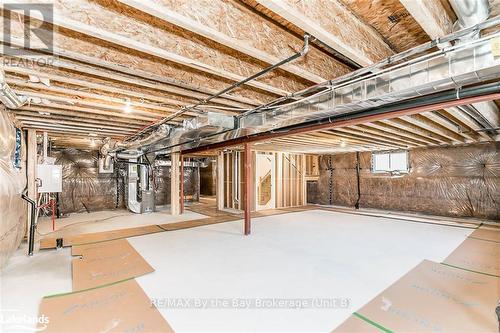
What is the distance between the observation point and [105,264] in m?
2.91

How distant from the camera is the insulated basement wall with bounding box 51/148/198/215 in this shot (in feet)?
23.0

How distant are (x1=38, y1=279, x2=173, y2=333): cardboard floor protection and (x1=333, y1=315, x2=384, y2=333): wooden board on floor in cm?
125

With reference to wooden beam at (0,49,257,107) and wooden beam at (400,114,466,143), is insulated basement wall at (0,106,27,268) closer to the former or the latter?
wooden beam at (0,49,257,107)

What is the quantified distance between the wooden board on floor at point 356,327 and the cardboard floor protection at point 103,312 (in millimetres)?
1249

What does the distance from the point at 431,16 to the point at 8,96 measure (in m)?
3.65

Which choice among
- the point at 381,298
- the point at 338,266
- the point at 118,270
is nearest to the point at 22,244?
the point at 118,270

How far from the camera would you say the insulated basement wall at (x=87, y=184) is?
23.0 ft

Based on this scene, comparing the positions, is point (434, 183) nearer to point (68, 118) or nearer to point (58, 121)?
point (68, 118)

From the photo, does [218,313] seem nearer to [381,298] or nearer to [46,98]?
[381,298]

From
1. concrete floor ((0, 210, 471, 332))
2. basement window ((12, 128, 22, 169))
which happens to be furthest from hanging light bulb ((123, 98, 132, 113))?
concrete floor ((0, 210, 471, 332))

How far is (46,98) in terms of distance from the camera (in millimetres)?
2713

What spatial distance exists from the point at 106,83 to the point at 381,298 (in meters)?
3.37

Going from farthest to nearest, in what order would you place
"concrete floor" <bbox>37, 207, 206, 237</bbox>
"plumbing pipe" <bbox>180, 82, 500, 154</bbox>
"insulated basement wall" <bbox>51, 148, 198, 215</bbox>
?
"insulated basement wall" <bbox>51, 148, 198, 215</bbox> → "concrete floor" <bbox>37, 207, 206, 237</bbox> → "plumbing pipe" <bbox>180, 82, 500, 154</bbox>

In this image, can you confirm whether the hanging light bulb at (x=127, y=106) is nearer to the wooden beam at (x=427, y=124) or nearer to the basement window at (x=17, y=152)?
the basement window at (x=17, y=152)
